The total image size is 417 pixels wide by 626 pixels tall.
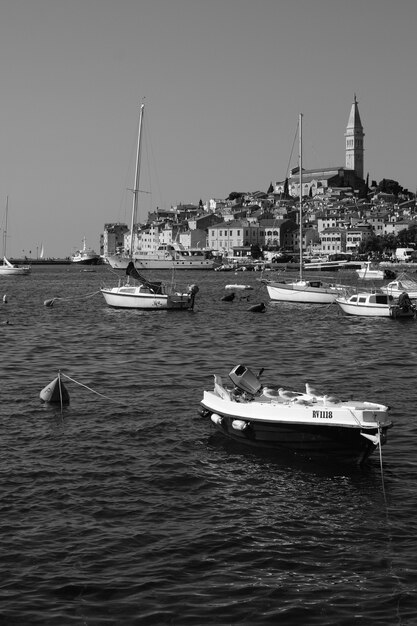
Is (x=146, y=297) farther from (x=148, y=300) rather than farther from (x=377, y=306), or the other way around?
(x=377, y=306)

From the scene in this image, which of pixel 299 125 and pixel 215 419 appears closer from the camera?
pixel 215 419

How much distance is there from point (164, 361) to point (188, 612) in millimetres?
21897

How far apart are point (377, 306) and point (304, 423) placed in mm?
36067

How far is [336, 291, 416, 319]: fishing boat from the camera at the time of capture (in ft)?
171

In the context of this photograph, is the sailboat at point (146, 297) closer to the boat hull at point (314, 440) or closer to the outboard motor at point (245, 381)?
the outboard motor at point (245, 381)

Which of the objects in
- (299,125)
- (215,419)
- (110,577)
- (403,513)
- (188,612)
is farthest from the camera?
(299,125)

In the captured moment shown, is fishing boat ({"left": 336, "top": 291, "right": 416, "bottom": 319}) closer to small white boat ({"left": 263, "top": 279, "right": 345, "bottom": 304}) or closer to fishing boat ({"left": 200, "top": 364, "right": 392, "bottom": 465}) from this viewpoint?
small white boat ({"left": 263, "top": 279, "right": 345, "bottom": 304})

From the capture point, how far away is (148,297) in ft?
182

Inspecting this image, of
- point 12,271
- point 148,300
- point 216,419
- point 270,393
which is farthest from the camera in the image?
point 12,271

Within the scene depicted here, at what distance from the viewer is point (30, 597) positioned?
1172 cm

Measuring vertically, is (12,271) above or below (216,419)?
above

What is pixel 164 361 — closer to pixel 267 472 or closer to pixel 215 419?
pixel 215 419

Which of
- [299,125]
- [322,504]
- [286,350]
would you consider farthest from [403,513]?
[299,125]

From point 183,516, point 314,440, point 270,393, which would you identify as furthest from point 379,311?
point 183,516
